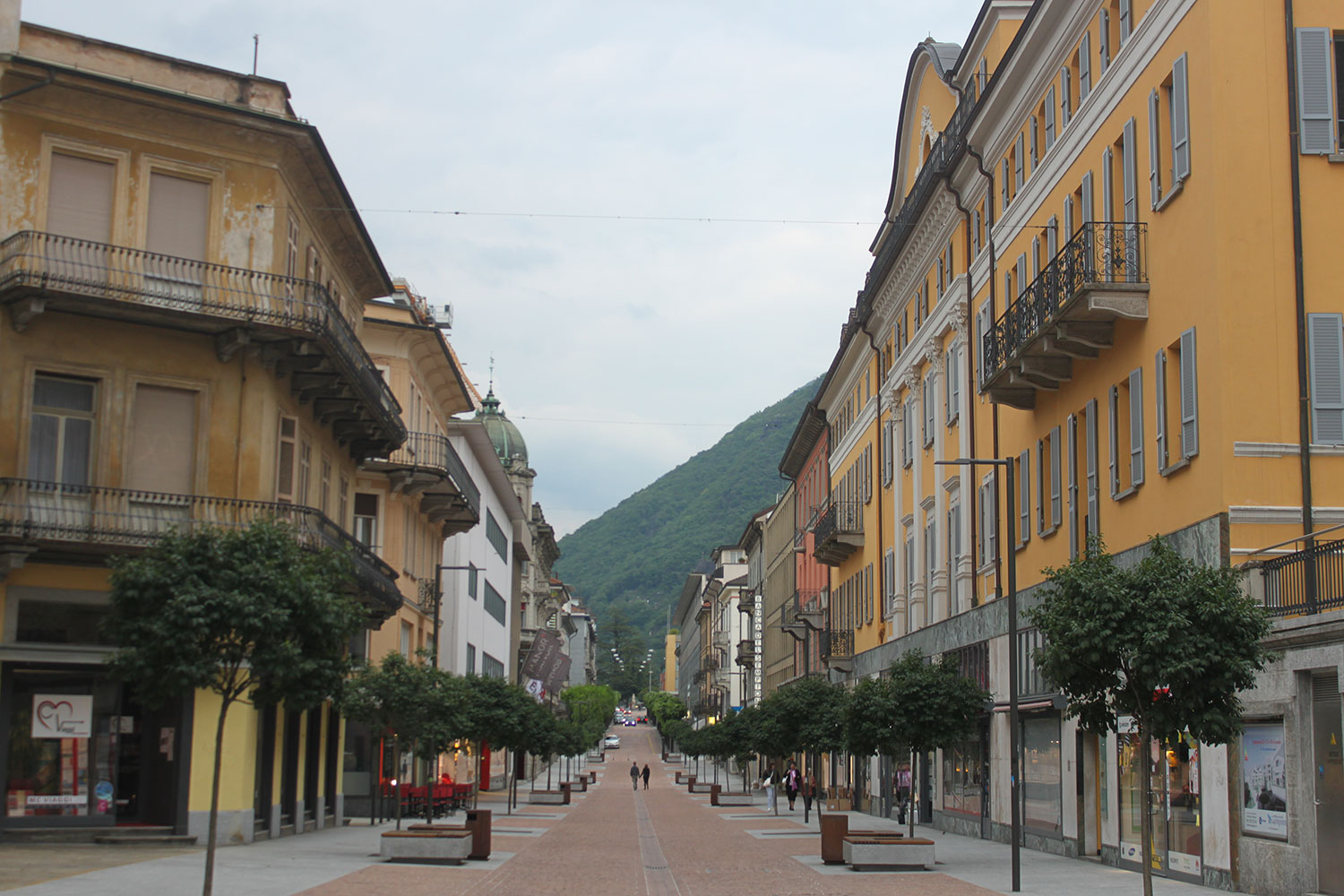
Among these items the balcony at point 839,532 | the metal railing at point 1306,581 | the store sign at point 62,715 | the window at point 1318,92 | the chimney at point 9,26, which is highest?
the chimney at point 9,26

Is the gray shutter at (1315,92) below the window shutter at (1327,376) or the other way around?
the other way around

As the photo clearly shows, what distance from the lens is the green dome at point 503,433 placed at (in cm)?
10481

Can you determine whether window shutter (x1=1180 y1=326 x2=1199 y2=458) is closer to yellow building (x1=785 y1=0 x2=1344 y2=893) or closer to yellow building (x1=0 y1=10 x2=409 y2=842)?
yellow building (x1=785 y1=0 x2=1344 y2=893)

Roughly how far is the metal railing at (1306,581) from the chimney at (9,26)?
76.3 ft

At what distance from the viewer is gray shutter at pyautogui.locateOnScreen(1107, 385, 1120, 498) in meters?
26.1

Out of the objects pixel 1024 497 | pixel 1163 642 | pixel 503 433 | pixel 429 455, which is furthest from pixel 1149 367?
pixel 503 433

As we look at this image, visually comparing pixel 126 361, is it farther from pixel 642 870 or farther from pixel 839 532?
pixel 839 532

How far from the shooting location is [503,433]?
105688 mm

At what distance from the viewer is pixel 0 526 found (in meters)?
25.3

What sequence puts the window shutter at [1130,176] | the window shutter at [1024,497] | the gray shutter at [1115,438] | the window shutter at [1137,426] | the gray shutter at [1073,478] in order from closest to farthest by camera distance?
the window shutter at [1137,426], the window shutter at [1130,176], the gray shutter at [1115,438], the gray shutter at [1073,478], the window shutter at [1024,497]

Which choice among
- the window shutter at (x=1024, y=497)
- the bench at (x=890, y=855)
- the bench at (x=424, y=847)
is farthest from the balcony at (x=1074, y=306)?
the bench at (x=424, y=847)

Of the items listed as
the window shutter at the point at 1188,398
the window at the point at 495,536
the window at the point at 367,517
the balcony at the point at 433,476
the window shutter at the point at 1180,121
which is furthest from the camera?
the window at the point at 495,536

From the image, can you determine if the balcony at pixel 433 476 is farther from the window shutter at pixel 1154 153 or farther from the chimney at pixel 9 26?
the window shutter at pixel 1154 153

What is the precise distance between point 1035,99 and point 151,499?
66.5 ft
